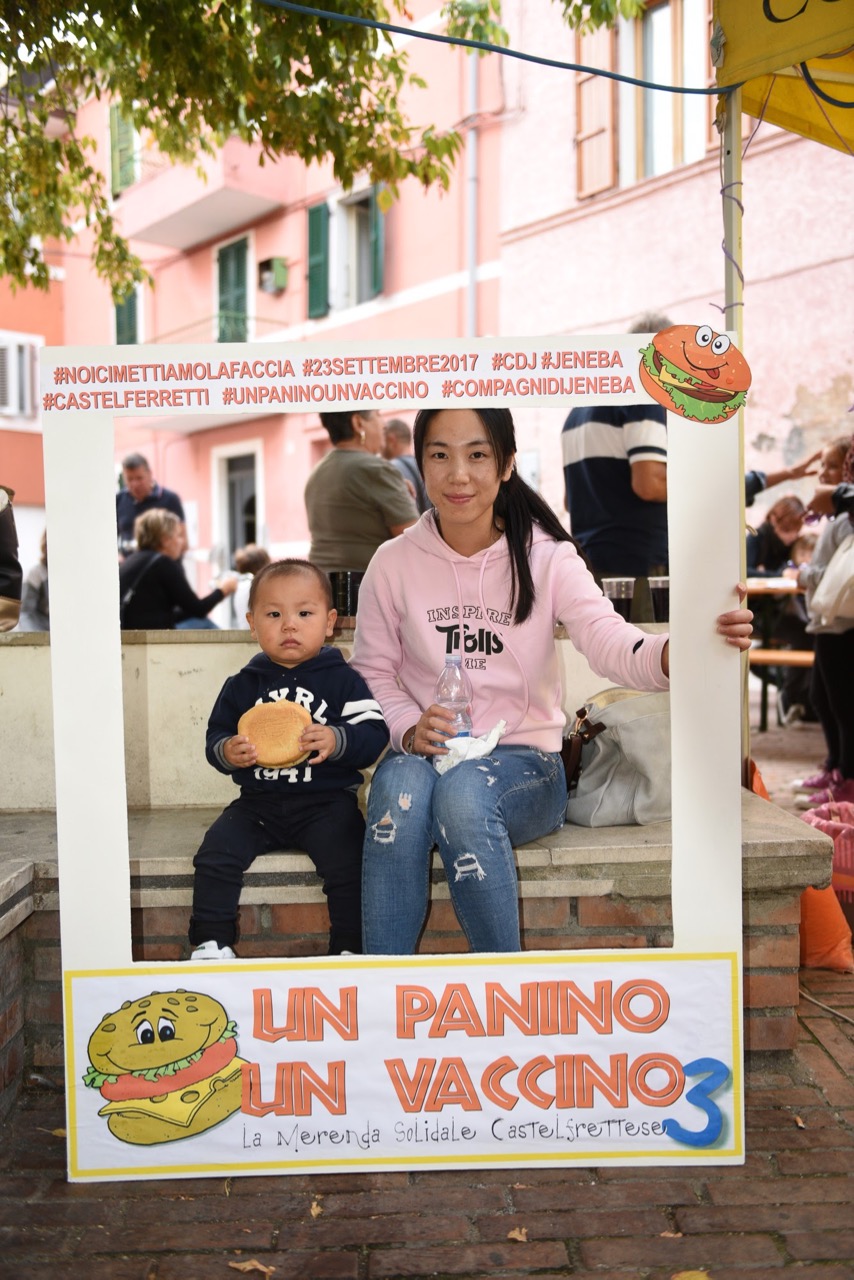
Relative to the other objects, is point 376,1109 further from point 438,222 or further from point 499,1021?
point 438,222

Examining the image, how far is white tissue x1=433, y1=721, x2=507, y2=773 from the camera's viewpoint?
2.37 m

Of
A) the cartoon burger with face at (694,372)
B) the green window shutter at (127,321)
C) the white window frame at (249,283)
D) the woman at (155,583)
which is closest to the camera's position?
the cartoon burger with face at (694,372)

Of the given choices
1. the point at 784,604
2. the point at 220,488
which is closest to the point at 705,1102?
the point at 784,604

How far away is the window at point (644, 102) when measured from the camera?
9352 millimetres

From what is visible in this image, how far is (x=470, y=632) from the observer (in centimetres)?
248

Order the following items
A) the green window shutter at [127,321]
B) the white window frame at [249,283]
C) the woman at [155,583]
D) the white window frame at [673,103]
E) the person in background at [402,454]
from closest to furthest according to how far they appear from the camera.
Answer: the woman at [155,583] < the person in background at [402,454] < the white window frame at [673,103] < the white window frame at [249,283] < the green window shutter at [127,321]

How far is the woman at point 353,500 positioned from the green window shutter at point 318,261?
9.61 meters

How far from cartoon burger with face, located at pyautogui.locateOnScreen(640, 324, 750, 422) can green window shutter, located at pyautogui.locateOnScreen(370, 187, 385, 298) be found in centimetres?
1101

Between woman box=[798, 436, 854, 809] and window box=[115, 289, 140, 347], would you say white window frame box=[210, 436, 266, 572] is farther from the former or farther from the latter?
woman box=[798, 436, 854, 809]

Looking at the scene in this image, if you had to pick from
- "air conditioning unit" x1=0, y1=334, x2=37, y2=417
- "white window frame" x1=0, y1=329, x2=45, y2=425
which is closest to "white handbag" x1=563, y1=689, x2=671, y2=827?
"white window frame" x1=0, y1=329, x2=45, y2=425

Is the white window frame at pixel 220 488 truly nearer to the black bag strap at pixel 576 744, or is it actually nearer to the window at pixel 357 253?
the window at pixel 357 253

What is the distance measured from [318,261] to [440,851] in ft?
40.2

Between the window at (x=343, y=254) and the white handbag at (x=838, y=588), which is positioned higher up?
the window at (x=343, y=254)

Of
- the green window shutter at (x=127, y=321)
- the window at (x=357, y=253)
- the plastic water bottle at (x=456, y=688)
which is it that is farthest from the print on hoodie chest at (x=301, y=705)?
the green window shutter at (x=127, y=321)
